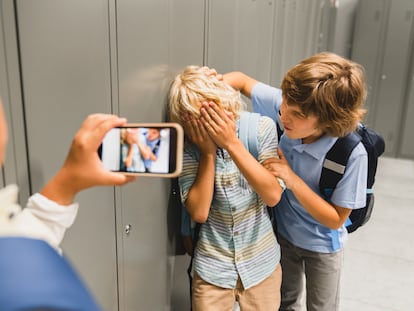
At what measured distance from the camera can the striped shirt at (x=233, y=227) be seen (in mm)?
1593

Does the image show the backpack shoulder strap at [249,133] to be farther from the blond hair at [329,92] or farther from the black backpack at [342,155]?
the black backpack at [342,155]

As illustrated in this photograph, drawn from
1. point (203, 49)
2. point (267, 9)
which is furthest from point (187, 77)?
point (267, 9)

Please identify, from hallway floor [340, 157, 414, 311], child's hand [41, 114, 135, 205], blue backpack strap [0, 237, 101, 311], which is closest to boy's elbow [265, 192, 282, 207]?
child's hand [41, 114, 135, 205]

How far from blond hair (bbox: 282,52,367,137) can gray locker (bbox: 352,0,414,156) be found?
172 inches

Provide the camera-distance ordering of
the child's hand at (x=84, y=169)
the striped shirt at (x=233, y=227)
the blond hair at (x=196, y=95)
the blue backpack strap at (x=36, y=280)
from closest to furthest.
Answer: the blue backpack strap at (x=36, y=280), the child's hand at (x=84, y=169), the blond hair at (x=196, y=95), the striped shirt at (x=233, y=227)

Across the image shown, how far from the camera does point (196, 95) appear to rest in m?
1.50

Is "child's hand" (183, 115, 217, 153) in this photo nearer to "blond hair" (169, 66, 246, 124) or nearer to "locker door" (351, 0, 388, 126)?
"blond hair" (169, 66, 246, 124)

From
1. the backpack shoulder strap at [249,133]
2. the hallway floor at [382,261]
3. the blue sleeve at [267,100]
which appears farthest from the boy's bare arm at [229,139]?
the hallway floor at [382,261]

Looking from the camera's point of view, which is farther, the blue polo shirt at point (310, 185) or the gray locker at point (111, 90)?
the blue polo shirt at point (310, 185)

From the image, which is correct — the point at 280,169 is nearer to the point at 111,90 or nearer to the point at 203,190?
the point at 203,190

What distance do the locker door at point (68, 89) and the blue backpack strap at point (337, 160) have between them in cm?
77

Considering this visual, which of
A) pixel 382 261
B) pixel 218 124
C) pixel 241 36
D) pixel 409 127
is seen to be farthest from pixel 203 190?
pixel 409 127

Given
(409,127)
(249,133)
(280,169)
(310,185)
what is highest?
(249,133)

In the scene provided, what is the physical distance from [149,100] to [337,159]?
2.26 feet
